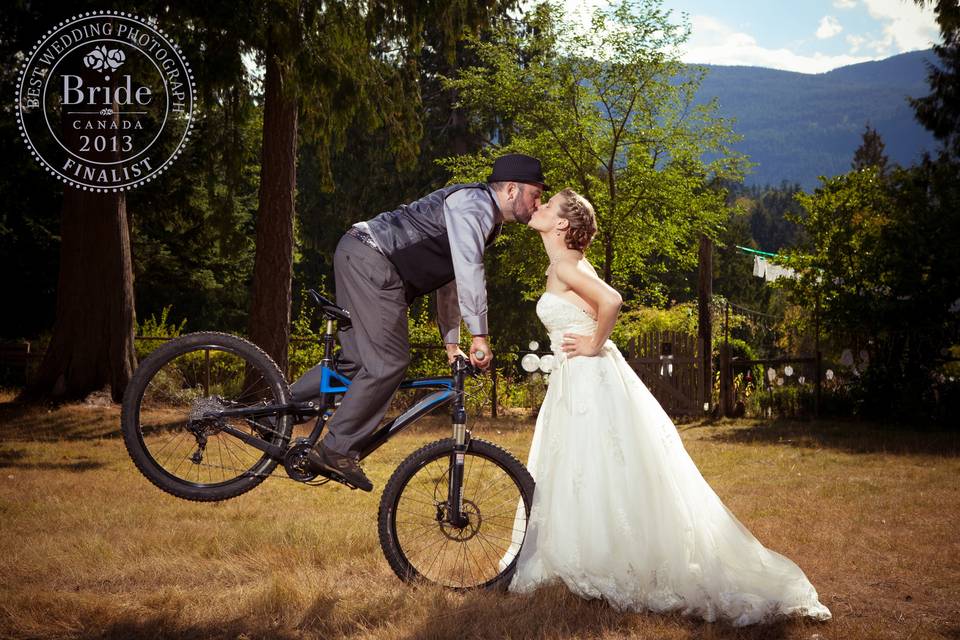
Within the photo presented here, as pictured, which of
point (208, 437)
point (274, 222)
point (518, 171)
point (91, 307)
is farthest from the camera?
point (91, 307)

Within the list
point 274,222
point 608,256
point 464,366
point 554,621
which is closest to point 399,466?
point 464,366

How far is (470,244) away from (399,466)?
115 centimetres

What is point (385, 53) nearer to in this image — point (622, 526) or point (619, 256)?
point (619, 256)

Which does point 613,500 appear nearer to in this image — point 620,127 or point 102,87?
point 102,87

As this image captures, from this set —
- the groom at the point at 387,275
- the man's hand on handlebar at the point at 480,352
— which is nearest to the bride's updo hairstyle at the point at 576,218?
the groom at the point at 387,275

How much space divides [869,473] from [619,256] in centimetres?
1253

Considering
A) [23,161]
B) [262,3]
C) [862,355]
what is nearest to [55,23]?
[262,3]

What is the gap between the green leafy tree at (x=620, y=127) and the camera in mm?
19984

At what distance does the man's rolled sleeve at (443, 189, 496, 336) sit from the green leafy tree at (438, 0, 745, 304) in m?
15.9

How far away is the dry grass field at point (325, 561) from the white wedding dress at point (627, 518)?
0.43ft

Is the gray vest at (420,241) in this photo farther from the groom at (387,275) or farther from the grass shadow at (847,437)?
the grass shadow at (847,437)

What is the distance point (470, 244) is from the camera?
4043 mm

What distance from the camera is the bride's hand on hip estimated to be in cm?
442

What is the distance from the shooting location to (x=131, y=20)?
1127cm
